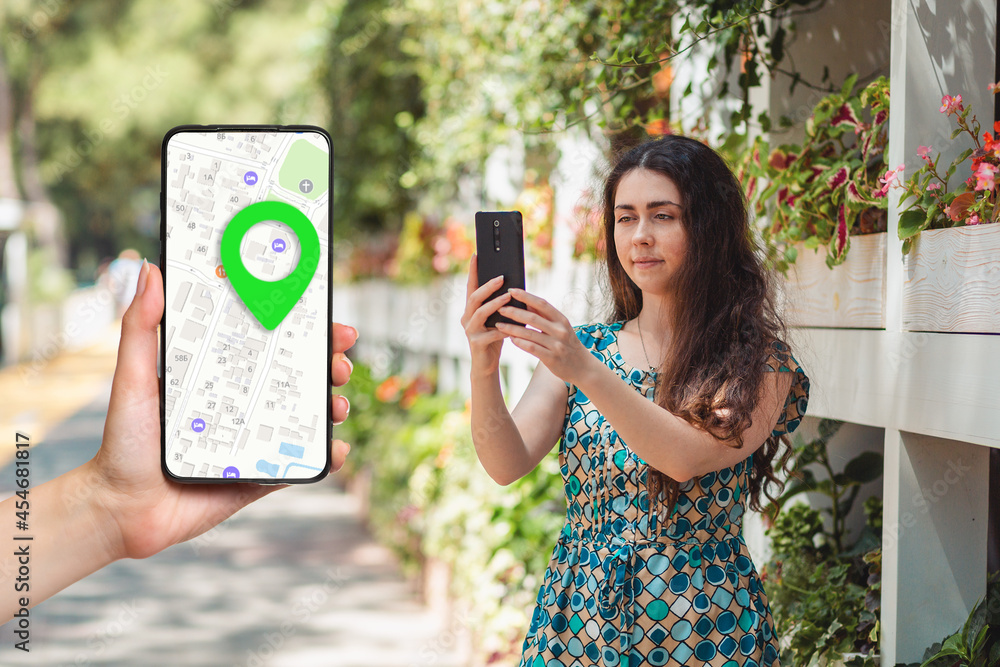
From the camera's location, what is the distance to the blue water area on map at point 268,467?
1.44 metres

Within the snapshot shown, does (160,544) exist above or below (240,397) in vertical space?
below

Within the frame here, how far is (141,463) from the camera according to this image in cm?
143

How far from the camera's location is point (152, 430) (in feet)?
4.74

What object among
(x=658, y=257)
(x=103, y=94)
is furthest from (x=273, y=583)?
(x=103, y=94)

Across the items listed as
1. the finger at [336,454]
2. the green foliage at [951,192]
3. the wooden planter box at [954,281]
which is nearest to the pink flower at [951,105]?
the green foliage at [951,192]

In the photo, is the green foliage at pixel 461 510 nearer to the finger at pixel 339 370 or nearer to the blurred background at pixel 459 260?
the blurred background at pixel 459 260

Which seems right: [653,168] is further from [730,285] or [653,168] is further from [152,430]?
[152,430]

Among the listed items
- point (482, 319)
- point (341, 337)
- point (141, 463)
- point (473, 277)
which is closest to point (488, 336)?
point (482, 319)

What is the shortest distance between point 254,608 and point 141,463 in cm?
390

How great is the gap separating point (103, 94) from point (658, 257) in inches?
646

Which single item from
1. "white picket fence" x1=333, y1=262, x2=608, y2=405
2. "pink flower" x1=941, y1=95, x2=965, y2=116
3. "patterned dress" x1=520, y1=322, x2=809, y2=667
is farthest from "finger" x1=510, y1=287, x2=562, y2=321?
"pink flower" x1=941, y1=95, x2=965, y2=116

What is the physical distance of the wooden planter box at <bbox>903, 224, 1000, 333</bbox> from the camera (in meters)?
1.62

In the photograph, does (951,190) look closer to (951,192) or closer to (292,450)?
(951,192)

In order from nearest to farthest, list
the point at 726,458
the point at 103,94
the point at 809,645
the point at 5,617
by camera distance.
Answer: the point at 5,617, the point at 726,458, the point at 809,645, the point at 103,94
